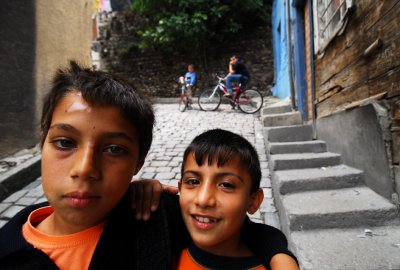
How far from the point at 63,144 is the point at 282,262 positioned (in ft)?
3.15

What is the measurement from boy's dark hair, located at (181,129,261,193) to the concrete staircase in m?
1.25

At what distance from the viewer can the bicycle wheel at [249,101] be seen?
9.96 meters

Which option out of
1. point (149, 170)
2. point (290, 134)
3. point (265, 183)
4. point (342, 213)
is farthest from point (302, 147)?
point (149, 170)

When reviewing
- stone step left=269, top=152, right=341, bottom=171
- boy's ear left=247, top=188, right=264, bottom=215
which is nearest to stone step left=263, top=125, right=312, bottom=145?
stone step left=269, top=152, right=341, bottom=171

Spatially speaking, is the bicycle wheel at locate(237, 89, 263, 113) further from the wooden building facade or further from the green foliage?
the green foliage

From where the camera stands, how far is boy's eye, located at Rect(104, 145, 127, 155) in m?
1.10

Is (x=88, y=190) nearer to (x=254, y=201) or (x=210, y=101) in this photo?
(x=254, y=201)

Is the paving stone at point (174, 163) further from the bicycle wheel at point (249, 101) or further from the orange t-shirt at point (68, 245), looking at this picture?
the bicycle wheel at point (249, 101)

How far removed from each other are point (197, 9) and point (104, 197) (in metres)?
15.0

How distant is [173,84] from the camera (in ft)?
54.4

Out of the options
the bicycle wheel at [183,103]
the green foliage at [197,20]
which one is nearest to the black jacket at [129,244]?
the bicycle wheel at [183,103]

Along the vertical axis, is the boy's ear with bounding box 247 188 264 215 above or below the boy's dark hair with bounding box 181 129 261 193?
below

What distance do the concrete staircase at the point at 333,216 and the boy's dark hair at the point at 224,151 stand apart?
4.09 feet

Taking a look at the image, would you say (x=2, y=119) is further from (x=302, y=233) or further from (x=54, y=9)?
(x=302, y=233)
